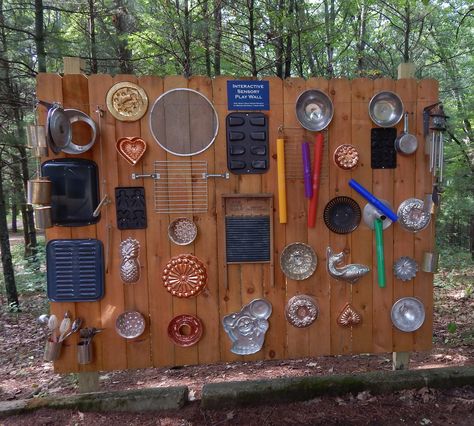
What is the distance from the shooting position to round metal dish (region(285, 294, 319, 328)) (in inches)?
91.3

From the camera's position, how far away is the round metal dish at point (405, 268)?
2377 millimetres

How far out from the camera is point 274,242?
229cm

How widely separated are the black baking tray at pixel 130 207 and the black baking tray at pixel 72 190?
0.41ft

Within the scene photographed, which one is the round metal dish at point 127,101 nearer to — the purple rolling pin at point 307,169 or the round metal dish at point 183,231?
the round metal dish at point 183,231

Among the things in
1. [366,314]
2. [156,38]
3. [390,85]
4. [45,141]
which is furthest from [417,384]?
[156,38]

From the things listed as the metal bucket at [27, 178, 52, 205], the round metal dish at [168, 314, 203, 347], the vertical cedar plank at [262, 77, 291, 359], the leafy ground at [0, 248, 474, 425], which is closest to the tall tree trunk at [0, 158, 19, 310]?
the leafy ground at [0, 248, 474, 425]

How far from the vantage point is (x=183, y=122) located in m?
2.19

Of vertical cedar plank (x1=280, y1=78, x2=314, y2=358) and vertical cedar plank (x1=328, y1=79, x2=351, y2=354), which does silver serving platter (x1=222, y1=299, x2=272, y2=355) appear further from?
vertical cedar plank (x1=328, y1=79, x2=351, y2=354)

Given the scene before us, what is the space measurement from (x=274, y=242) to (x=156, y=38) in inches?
166

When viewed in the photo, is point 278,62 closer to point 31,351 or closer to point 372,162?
point 372,162

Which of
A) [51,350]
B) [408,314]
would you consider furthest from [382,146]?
[51,350]

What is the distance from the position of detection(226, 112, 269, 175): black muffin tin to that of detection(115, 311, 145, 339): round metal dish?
107cm

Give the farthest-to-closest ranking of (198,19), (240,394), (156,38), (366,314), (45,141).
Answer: (156,38)
(198,19)
(366,314)
(240,394)
(45,141)

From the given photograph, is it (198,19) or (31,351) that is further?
(198,19)
